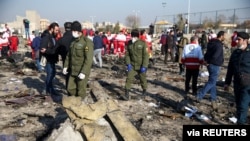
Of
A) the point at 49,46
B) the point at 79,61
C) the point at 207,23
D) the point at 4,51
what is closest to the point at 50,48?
the point at 49,46

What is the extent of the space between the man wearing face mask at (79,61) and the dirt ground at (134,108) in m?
0.70

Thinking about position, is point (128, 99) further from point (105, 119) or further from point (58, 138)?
point (58, 138)

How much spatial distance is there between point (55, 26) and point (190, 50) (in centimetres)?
387

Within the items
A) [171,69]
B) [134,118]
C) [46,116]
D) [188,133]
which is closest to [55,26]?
[46,116]

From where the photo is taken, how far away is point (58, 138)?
486cm

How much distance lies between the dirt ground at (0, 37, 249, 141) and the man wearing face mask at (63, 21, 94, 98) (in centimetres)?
70

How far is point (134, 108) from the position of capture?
7.92 metres

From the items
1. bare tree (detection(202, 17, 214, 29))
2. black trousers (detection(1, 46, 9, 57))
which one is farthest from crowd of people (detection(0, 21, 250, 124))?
bare tree (detection(202, 17, 214, 29))

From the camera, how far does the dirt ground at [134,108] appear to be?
20.4 ft

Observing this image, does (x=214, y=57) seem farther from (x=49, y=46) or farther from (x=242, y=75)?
(x=49, y=46)

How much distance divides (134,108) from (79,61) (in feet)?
6.41

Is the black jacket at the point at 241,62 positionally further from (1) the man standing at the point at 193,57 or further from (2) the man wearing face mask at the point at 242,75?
(1) the man standing at the point at 193,57

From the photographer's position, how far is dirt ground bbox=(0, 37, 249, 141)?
20.4 ft

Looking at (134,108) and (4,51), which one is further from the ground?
(4,51)
